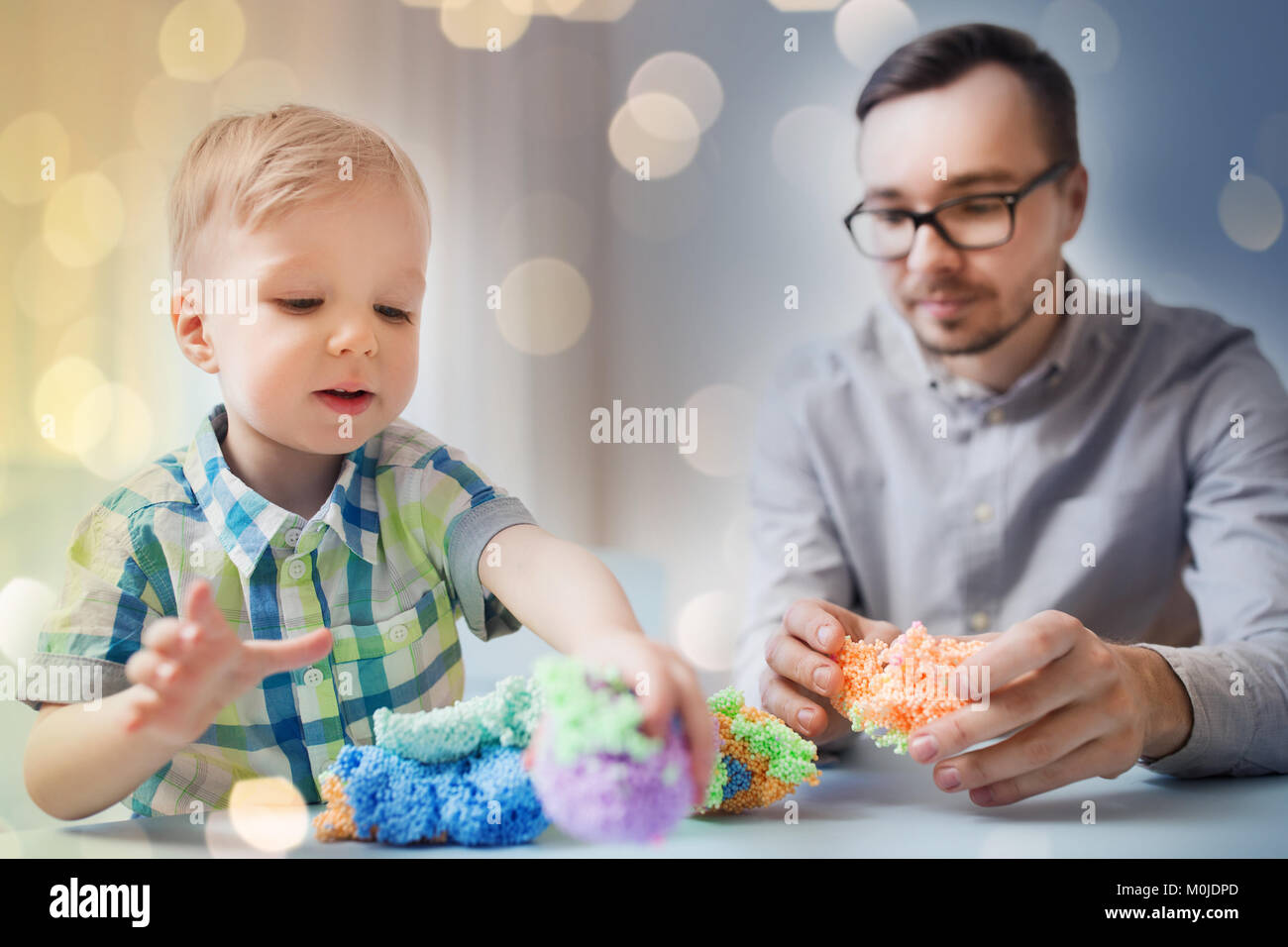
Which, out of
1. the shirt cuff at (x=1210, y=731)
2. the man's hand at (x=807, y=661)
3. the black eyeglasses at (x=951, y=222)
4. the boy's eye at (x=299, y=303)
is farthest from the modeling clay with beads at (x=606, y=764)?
the black eyeglasses at (x=951, y=222)

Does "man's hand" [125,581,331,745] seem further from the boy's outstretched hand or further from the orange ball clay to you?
the orange ball clay

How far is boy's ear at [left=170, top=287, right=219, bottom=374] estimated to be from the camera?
0.71 m

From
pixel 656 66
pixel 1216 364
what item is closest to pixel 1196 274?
pixel 1216 364

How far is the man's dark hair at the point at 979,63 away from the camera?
3.43 feet

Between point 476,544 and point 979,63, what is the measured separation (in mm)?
819

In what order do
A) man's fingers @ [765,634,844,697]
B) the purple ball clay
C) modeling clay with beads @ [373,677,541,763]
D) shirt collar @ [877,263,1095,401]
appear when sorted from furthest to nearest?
shirt collar @ [877,263,1095,401] → man's fingers @ [765,634,844,697] → modeling clay with beads @ [373,677,541,763] → the purple ball clay

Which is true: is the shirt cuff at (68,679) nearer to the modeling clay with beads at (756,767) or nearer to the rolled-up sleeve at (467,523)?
the rolled-up sleeve at (467,523)

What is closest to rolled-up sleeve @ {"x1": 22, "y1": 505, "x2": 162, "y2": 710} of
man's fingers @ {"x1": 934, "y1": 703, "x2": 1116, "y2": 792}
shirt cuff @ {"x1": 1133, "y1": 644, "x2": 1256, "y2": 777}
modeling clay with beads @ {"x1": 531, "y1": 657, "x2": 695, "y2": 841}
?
modeling clay with beads @ {"x1": 531, "y1": 657, "x2": 695, "y2": 841}

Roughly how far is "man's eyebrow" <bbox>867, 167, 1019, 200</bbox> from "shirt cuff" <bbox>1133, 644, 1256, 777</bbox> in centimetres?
57

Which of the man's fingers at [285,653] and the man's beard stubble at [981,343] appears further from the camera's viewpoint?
the man's beard stubble at [981,343]

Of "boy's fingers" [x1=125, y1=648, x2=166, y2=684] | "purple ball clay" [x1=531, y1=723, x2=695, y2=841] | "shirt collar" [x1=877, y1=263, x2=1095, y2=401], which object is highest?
"shirt collar" [x1=877, y1=263, x2=1095, y2=401]

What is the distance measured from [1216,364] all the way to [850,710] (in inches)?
31.8
